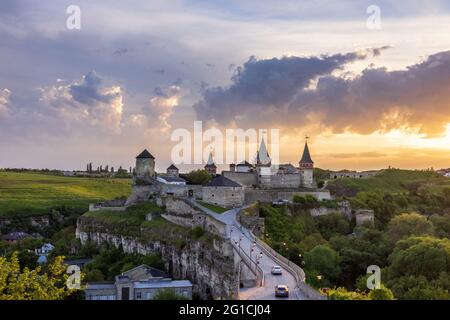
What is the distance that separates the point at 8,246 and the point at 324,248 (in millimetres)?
68184

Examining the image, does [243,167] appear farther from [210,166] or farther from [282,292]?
[282,292]

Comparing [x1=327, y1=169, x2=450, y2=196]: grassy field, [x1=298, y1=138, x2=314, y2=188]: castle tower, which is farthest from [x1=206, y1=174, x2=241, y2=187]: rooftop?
[x1=327, y1=169, x2=450, y2=196]: grassy field

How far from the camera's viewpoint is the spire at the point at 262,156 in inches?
3868

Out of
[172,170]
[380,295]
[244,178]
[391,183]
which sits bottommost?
[380,295]

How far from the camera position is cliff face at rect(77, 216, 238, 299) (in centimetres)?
5450

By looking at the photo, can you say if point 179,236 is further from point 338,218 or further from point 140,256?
point 338,218

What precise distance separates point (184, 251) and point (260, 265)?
23.5 meters

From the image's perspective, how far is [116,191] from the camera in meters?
187

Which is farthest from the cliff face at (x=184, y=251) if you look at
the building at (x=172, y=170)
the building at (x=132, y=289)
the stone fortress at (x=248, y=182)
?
the building at (x=172, y=170)

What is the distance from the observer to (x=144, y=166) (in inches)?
3664

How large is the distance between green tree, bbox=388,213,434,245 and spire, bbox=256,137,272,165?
25609 mm

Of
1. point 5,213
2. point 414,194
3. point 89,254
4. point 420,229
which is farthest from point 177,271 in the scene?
point 5,213

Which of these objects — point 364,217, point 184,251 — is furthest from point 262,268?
point 364,217

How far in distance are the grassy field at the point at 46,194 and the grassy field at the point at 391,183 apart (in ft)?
218
